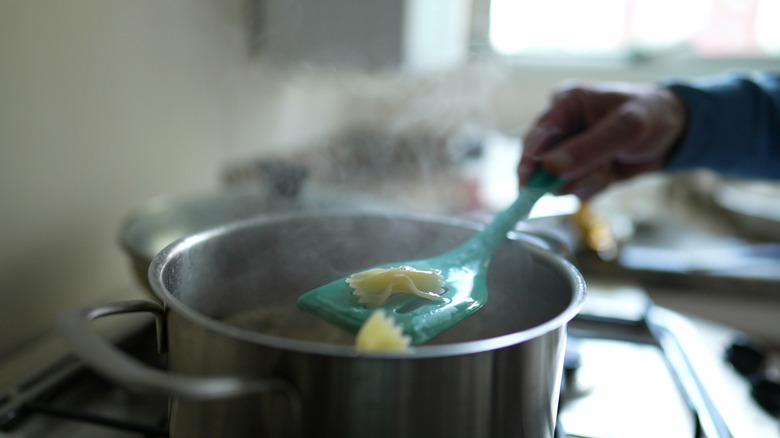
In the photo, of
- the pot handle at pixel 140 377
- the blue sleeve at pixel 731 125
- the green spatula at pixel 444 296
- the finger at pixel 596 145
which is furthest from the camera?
the blue sleeve at pixel 731 125

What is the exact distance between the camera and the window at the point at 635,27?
67.1 inches

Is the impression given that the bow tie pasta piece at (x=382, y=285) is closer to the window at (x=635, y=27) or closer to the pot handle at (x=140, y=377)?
the pot handle at (x=140, y=377)

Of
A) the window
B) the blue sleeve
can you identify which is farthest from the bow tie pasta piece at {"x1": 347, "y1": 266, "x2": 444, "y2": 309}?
the window

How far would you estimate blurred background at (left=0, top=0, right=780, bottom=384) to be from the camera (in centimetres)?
54

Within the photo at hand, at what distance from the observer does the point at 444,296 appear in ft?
1.33

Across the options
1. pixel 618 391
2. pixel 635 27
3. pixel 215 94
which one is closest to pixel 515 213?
pixel 618 391

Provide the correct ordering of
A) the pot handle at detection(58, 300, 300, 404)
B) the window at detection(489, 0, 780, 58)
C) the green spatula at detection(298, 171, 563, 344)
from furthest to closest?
the window at detection(489, 0, 780, 58)
the green spatula at detection(298, 171, 563, 344)
the pot handle at detection(58, 300, 300, 404)

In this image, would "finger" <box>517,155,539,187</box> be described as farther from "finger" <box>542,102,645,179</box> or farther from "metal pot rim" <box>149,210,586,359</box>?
"metal pot rim" <box>149,210,586,359</box>

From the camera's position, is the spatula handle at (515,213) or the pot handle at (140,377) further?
the spatula handle at (515,213)

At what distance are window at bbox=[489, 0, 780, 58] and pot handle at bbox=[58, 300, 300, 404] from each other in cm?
173

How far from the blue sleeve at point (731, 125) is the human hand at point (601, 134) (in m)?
0.02

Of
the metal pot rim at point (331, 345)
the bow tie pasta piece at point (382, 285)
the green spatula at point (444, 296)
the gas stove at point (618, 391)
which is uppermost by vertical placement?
the metal pot rim at point (331, 345)

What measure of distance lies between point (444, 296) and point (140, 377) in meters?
0.23

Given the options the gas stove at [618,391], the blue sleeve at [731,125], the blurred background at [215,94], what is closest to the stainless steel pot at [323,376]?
the gas stove at [618,391]
